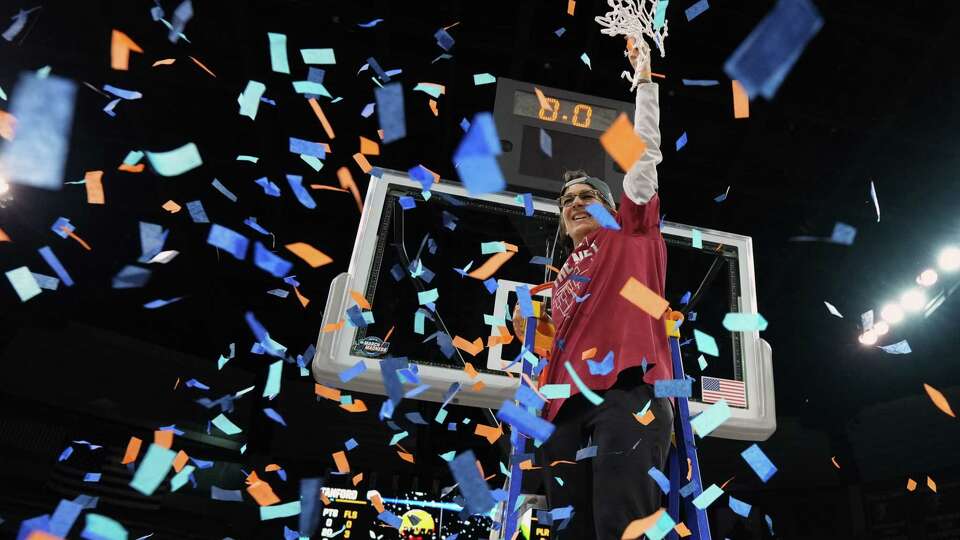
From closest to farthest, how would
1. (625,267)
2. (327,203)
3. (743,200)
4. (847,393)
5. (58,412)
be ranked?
(625,267), (743,200), (327,203), (58,412), (847,393)

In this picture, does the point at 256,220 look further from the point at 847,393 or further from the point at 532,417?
the point at 847,393

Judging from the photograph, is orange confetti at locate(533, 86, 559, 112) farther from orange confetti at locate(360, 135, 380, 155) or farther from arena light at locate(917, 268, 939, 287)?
arena light at locate(917, 268, 939, 287)

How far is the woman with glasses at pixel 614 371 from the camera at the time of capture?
1.42m

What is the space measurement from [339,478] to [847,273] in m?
5.46

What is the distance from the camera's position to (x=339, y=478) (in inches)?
260

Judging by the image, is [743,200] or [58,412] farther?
[58,412]

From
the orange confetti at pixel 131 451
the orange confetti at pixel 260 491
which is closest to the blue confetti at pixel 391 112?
the orange confetti at pixel 260 491

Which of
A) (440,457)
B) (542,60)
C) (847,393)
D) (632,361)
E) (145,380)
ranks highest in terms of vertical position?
(542,60)

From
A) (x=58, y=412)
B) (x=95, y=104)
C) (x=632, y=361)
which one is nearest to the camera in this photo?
(x=632, y=361)

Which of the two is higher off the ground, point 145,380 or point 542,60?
point 542,60

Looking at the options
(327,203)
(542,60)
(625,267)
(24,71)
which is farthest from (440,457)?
(625,267)

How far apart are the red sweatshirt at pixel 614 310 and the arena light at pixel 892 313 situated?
5065 mm

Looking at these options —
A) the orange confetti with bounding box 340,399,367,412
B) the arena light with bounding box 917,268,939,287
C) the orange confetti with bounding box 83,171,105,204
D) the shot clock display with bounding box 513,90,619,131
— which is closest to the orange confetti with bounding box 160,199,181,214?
the orange confetti with bounding box 83,171,105,204

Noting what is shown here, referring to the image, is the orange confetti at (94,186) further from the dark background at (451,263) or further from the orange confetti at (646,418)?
the orange confetti at (646,418)
